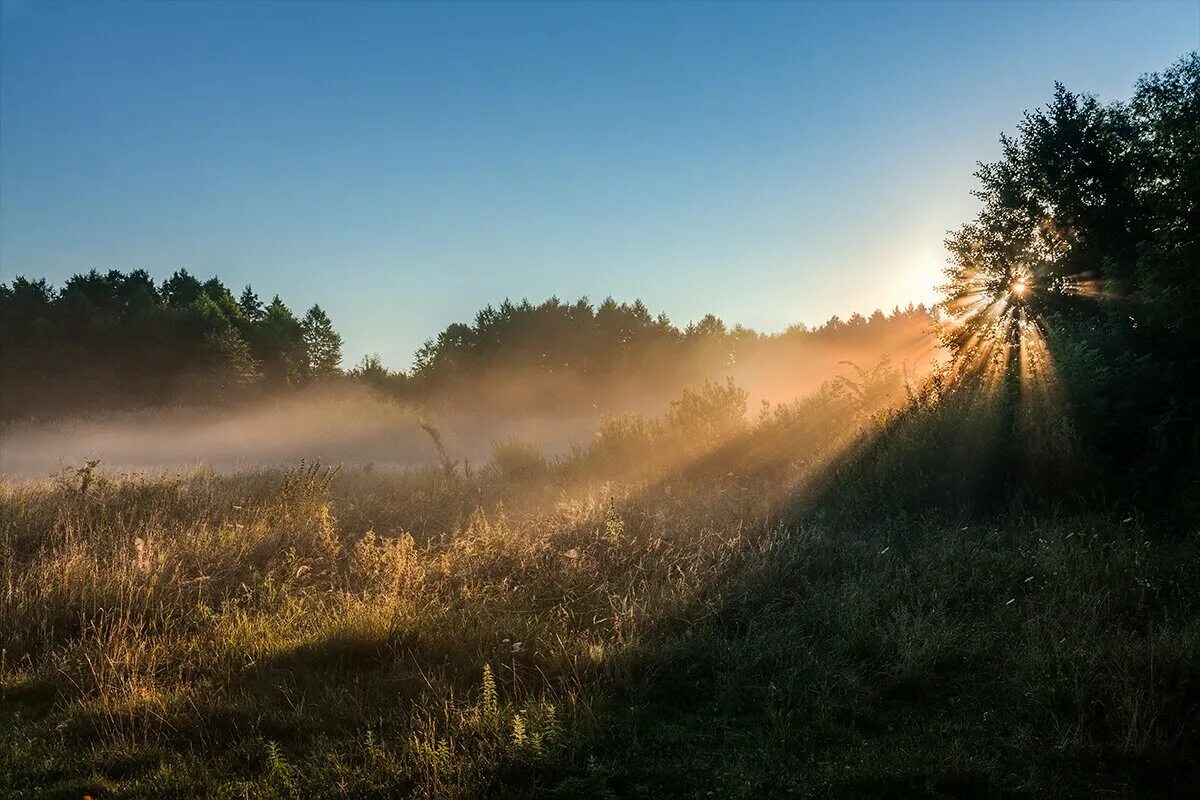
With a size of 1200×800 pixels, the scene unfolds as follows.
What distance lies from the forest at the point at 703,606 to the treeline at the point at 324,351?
1832 cm

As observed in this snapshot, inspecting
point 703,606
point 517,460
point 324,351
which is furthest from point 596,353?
point 703,606

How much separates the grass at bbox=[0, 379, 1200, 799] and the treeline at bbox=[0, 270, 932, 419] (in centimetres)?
2198

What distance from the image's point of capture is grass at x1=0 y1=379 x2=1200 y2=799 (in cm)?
354

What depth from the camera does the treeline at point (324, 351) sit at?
32.3m

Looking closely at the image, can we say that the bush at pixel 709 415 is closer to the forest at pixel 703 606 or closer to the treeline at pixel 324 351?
the forest at pixel 703 606

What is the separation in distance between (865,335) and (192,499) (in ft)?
145

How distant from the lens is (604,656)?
4.70m

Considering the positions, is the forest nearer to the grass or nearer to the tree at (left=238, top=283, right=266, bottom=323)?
the grass

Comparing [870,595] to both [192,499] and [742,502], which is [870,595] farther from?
[192,499]

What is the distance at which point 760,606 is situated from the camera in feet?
19.0

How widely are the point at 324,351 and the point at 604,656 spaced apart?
51374mm

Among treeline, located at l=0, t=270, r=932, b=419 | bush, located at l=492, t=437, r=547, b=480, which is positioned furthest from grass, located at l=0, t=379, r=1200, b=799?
treeline, located at l=0, t=270, r=932, b=419

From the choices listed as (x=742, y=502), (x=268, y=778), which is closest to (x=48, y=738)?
(x=268, y=778)

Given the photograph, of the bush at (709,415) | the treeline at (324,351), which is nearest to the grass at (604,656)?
the bush at (709,415)
